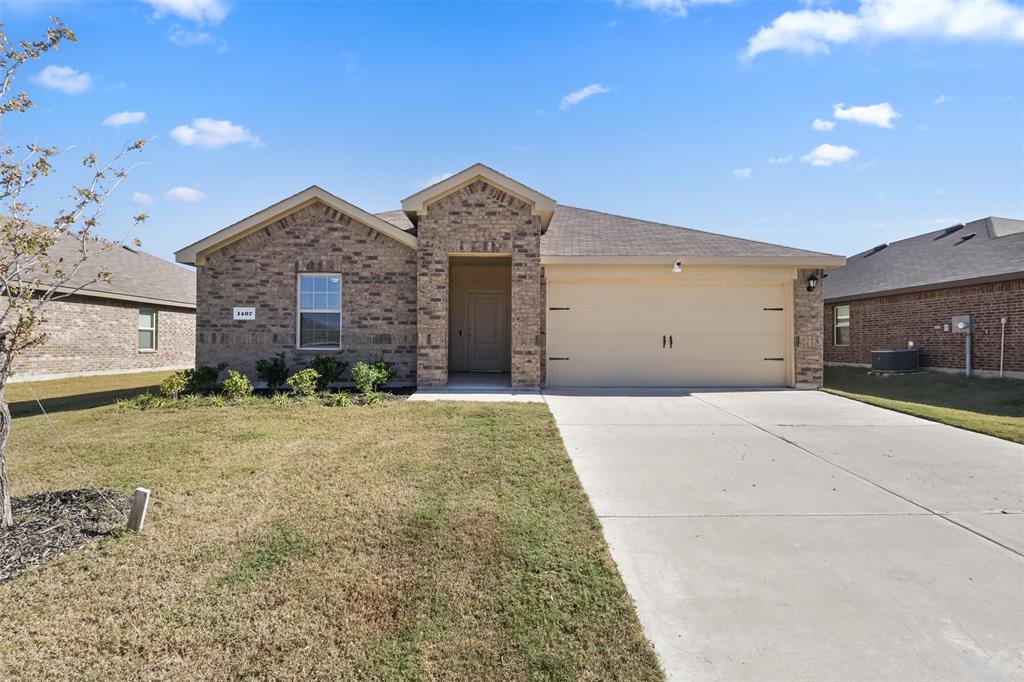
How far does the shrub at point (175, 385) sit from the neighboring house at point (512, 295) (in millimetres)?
1170

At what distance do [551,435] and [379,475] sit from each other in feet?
7.90

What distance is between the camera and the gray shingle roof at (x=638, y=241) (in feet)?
37.0

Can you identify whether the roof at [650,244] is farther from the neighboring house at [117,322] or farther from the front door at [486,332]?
the neighboring house at [117,322]

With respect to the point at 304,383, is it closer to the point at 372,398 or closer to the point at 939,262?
the point at 372,398

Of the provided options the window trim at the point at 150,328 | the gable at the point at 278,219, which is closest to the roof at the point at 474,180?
the gable at the point at 278,219

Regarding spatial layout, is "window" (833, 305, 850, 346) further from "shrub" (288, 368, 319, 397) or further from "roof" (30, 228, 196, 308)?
"roof" (30, 228, 196, 308)

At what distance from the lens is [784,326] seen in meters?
11.6

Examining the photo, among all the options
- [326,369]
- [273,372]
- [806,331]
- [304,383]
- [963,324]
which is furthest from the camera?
[963,324]

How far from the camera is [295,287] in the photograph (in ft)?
36.7

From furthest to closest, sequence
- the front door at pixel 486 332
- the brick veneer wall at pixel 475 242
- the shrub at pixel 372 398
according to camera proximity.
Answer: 1. the front door at pixel 486 332
2. the brick veneer wall at pixel 475 242
3. the shrub at pixel 372 398

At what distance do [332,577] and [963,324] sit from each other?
55.8 feet

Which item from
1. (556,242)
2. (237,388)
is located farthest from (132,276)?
(556,242)

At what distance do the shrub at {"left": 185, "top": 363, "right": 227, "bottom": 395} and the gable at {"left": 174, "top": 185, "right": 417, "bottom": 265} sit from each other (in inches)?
95.2

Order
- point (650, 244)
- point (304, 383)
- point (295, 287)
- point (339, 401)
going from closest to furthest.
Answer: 1. point (339, 401)
2. point (304, 383)
3. point (295, 287)
4. point (650, 244)
